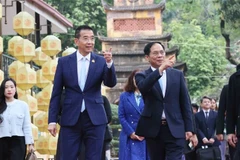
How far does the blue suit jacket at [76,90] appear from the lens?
9430 millimetres

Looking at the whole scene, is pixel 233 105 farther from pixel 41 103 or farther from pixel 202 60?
pixel 202 60

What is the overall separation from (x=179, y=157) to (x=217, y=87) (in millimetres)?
41238

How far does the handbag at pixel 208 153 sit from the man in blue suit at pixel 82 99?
688 centimetres

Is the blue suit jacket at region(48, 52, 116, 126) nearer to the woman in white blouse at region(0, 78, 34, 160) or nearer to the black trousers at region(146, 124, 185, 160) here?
the black trousers at region(146, 124, 185, 160)

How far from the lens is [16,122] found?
11.9 m

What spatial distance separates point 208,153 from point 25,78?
4.13 meters

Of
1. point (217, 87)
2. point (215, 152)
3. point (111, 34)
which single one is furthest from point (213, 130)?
point (217, 87)

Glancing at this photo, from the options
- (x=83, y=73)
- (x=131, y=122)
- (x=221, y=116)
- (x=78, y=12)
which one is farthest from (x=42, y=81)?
(x=78, y=12)

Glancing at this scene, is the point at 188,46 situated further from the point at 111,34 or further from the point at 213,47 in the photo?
the point at 111,34

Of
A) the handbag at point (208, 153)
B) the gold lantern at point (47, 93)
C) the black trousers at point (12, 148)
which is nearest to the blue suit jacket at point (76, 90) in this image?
the black trousers at point (12, 148)

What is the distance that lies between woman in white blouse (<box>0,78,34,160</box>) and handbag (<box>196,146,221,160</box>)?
17.0ft

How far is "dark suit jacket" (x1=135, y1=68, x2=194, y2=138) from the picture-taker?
921 centimetres

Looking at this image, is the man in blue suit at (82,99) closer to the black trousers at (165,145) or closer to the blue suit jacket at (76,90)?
the blue suit jacket at (76,90)

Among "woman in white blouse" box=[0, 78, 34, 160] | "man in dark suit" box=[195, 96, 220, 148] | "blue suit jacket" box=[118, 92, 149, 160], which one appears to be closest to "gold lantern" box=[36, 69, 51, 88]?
"man in dark suit" box=[195, 96, 220, 148]
